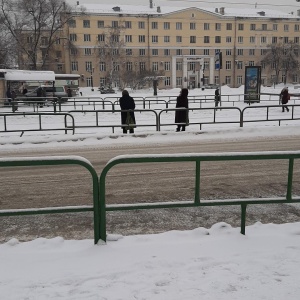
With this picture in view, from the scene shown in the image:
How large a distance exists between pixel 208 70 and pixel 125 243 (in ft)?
275

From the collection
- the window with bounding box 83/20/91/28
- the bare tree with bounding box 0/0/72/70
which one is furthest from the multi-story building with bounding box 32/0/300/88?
A: the bare tree with bounding box 0/0/72/70

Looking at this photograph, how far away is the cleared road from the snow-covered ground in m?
0.68

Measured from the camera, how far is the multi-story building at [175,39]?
80.4 metres

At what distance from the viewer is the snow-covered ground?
3.71 metres

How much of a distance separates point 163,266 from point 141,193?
119 inches

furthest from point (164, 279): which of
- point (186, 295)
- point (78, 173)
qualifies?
point (78, 173)

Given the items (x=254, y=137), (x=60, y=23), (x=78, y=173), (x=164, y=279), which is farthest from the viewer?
(x=60, y=23)

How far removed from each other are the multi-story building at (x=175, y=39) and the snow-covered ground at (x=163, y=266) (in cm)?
7272

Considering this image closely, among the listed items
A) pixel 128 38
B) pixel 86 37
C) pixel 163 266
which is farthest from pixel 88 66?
pixel 163 266

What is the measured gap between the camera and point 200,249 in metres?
4.68

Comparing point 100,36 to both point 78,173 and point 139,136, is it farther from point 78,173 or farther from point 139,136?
point 78,173

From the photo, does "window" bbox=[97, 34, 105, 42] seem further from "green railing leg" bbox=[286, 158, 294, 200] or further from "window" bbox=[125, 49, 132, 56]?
"green railing leg" bbox=[286, 158, 294, 200]

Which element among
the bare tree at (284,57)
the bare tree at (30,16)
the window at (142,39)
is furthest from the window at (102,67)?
the bare tree at (284,57)

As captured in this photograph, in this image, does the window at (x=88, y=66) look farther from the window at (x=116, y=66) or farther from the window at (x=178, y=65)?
the window at (x=178, y=65)
